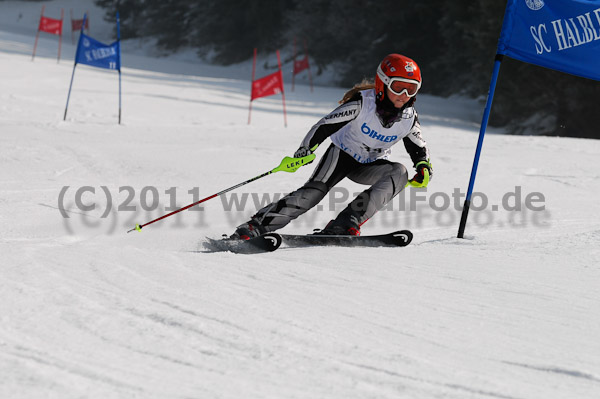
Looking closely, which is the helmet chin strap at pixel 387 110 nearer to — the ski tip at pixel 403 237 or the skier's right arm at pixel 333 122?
the skier's right arm at pixel 333 122

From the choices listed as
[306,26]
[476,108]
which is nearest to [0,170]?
[476,108]

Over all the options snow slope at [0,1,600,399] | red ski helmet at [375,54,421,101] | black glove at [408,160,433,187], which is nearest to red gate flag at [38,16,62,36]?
snow slope at [0,1,600,399]

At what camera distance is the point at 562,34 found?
4406 millimetres

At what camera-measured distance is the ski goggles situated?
4.46 metres

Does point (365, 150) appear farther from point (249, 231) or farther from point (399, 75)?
point (249, 231)

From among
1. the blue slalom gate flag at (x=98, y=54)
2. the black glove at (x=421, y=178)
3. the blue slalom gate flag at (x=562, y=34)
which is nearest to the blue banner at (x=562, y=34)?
the blue slalom gate flag at (x=562, y=34)

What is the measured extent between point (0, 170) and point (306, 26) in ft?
84.3

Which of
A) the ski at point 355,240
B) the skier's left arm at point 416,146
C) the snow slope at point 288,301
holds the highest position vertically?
the skier's left arm at point 416,146

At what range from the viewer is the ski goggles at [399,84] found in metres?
4.46

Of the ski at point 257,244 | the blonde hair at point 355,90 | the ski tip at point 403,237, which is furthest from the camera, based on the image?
the blonde hair at point 355,90

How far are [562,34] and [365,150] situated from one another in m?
1.55

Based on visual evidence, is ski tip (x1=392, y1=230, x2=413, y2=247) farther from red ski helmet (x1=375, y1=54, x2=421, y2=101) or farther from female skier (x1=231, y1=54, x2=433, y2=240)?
red ski helmet (x1=375, y1=54, x2=421, y2=101)

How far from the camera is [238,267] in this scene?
3.32 metres

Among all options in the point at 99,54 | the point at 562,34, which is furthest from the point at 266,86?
the point at 562,34
